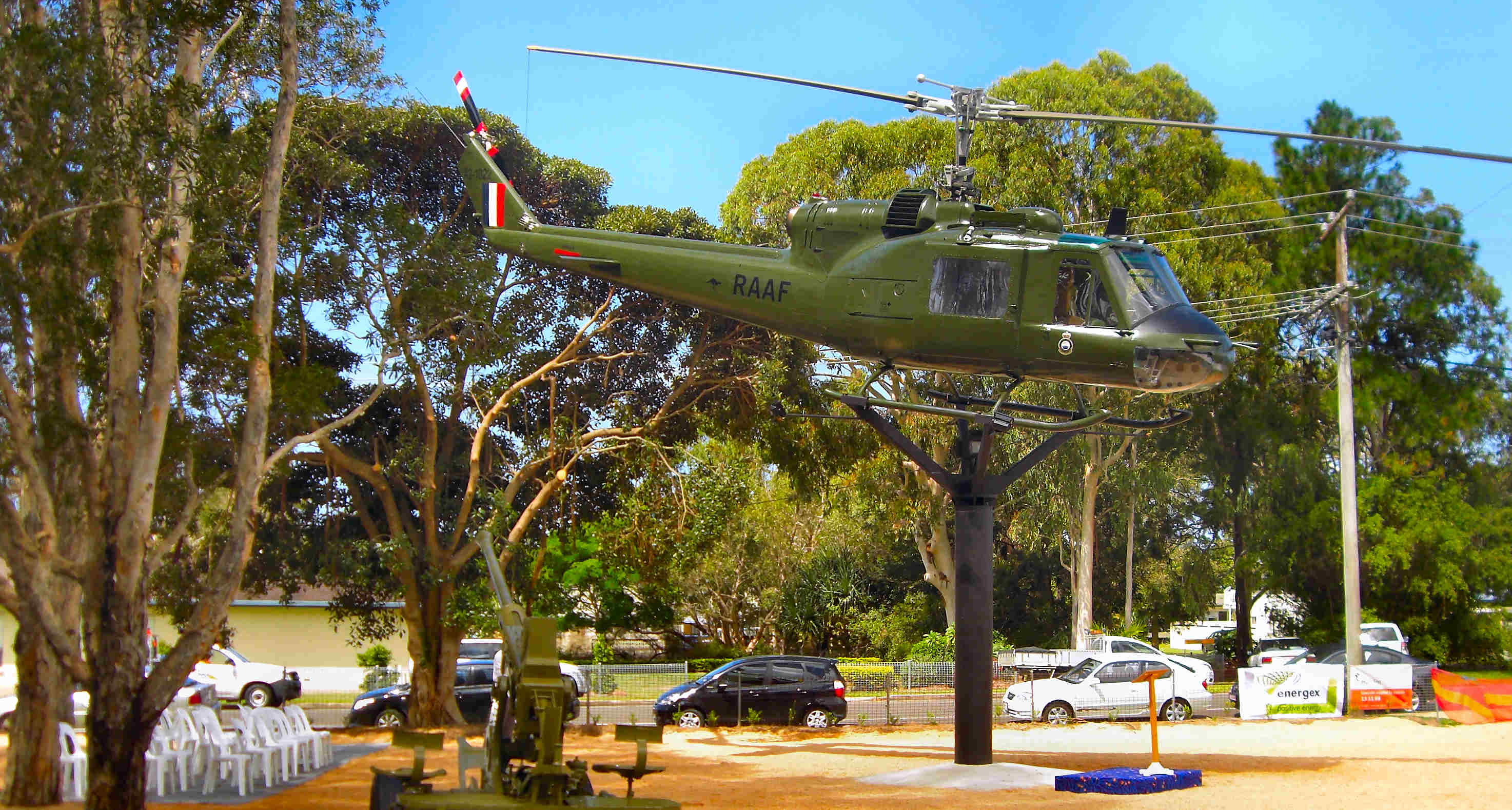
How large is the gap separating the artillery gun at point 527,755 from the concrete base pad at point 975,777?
217 inches

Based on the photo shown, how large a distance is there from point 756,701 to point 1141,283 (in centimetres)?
1141

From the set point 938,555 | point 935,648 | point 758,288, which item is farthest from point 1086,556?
point 758,288

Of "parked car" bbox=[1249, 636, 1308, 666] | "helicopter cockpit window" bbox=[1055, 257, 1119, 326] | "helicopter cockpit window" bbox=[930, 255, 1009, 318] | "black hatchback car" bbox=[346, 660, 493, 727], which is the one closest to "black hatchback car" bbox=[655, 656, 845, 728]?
"black hatchback car" bbox=[346, 660, 493, 727]

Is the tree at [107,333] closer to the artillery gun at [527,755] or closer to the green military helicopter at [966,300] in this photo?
the green military helicopter at [966,300]

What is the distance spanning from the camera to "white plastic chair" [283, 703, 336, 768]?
1523cm

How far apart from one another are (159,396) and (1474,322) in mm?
34932

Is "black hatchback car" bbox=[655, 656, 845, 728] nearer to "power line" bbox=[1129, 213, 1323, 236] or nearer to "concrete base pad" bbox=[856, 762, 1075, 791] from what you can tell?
"concrete base pad" bbox=[856, 762, 1075, 791]

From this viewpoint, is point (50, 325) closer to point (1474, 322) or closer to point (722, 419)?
point (722, 419)

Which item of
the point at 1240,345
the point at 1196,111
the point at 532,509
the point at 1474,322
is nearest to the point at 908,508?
the point at 1196,111

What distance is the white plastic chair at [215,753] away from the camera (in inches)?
523

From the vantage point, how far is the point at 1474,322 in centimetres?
3472

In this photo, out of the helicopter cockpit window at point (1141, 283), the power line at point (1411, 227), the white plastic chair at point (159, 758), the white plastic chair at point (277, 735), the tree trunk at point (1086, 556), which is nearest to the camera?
the helicopter cockpit window at point (1141, 283)

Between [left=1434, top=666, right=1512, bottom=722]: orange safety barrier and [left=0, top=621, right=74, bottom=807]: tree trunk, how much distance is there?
67.3 feet

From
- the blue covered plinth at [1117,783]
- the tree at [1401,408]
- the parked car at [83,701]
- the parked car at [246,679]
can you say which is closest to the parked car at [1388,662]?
the tree at [1401,408]
